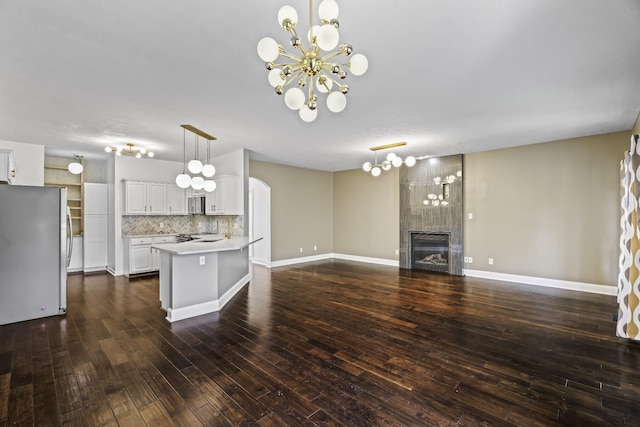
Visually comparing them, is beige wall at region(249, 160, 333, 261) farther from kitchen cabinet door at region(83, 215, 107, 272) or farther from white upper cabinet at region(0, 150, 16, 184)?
white upper cabinet at region(0, 150, 16, 184)

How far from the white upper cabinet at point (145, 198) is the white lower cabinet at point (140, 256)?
683 millimetres

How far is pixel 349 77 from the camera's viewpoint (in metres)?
2.93

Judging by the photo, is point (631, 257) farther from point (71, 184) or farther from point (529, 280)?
point (71, 184)

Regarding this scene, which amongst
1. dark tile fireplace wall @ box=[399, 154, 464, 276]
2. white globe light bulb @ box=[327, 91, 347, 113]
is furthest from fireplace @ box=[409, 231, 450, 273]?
white globe light bulb @ box=[327, 91, 347, 113]

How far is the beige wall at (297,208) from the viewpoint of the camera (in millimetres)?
7688

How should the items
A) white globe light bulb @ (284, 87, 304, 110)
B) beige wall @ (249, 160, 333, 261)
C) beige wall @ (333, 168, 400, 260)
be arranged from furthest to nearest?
beige wall @ (333, 168, 400, 260)
beige wall @ (249, 160, 333, 261)
white globe light bulb @ (284, 87, 304, 110)

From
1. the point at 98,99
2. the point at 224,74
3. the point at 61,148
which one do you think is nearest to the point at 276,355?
the point at 224,74

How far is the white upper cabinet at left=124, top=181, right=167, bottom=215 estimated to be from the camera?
6551 mm

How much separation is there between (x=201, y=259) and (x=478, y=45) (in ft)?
13.0

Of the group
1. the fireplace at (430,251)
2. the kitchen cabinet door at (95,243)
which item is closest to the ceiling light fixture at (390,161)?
the fireplace at (430,251)

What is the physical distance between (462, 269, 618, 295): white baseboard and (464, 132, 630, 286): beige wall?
0.27 feet

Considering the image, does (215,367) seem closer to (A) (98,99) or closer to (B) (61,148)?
(A) (98,99)

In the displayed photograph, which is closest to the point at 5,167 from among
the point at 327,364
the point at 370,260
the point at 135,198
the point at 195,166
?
the point at 135,198

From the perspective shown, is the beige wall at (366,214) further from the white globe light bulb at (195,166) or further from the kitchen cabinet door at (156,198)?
the white globe light bulb at (195,166)
